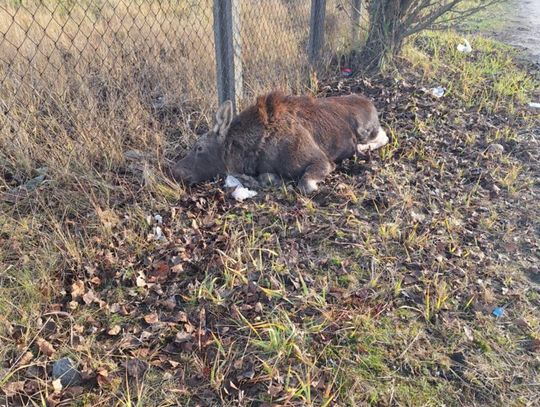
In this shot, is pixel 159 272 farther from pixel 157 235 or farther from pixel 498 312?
pixel 498 312

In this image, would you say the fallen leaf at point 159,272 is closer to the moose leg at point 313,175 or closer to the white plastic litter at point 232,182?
the white plastic litter at point 232,182

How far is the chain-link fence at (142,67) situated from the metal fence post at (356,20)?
0.28 ft

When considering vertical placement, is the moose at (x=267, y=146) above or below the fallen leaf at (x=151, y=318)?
above

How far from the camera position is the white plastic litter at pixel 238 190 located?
170 inches

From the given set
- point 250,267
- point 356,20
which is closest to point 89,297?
point 250,267

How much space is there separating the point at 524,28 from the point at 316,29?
621 centimetres

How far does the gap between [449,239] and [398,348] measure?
4.37 ft

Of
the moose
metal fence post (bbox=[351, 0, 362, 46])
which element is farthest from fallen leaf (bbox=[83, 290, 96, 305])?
metal fence post (bbox=[351, 0, 362, 46])

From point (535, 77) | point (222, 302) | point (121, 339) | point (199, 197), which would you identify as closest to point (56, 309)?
point (121, 339)

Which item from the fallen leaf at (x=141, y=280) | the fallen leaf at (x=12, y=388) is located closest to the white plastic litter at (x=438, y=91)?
the fallen leaf at (x=141, y=280)

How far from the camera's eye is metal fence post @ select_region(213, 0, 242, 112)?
4.78m

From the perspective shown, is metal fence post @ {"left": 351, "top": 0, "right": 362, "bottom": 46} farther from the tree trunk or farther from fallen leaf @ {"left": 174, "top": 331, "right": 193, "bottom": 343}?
fallen leaf @ {"left": 174, "top": 331, "right": 193, "bottom": 343}

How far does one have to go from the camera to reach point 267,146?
4.60 metres

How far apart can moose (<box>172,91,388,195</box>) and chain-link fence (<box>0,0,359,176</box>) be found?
70cm
